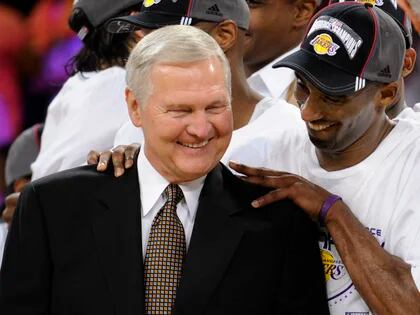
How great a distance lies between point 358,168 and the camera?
2703 millimetres

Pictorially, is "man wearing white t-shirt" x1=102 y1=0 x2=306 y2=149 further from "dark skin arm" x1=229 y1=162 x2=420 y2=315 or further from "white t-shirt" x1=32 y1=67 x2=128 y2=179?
"white t-shirt" x1=32 y1=67 x2=128 y2=179

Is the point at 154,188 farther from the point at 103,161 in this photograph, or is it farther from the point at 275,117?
the point at 275,117

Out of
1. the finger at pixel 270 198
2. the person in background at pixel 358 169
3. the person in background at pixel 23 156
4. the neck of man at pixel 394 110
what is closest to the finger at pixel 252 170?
the person in background at pixel 358 169

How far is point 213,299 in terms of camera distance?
8.27ft

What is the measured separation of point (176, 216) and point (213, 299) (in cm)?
23

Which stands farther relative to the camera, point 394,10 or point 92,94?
point 92,94

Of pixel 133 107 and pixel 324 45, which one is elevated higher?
pixel 324 45

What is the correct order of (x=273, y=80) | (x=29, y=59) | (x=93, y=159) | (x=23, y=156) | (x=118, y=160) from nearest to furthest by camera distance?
(x=118, y=160) → (x=93, y=159) → (x=273, y=80) → (x=23, y=156) → (x=29, y=59)

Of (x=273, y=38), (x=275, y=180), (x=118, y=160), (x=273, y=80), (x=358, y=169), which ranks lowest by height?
(x=118, y=160)

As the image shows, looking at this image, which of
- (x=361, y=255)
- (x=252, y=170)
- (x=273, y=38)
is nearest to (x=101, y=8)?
(x=273, y=38)

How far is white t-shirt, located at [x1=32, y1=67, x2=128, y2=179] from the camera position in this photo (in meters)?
3.66

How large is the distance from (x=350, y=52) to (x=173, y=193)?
58cm

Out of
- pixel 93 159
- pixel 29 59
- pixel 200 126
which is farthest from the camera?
pixel 29 59

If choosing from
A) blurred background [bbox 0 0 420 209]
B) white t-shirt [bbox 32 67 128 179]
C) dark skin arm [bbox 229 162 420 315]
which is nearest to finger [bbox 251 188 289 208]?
dark skin arm [bbox 229 162 420 315]
